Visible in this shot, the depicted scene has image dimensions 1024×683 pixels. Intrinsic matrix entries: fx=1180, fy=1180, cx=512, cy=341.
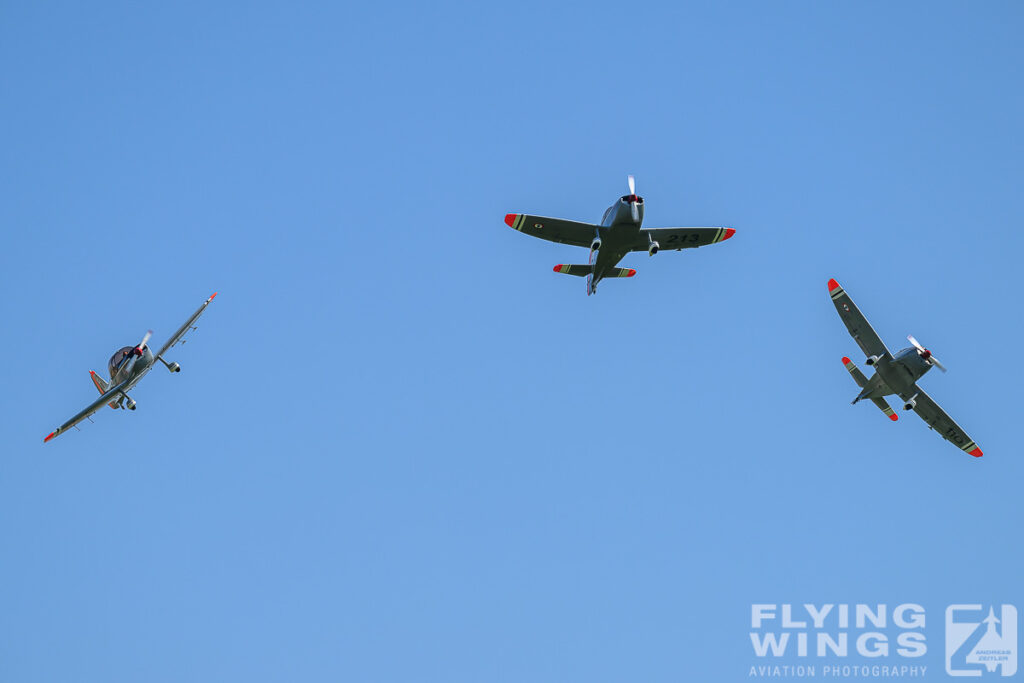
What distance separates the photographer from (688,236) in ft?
233

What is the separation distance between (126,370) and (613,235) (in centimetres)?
2818

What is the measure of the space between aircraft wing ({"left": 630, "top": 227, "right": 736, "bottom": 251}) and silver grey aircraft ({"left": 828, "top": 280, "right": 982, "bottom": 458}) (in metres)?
7.11

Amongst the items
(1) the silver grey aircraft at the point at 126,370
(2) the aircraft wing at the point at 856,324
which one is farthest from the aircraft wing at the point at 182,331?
(2) the aircraft wing at the point at 856,324

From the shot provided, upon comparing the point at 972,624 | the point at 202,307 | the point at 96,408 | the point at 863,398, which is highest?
the point at 863,398

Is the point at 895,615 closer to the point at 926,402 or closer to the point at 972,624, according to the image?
the point at 972,624

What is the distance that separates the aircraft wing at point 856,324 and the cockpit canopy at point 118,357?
4094cm

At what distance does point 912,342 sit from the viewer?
220 ft

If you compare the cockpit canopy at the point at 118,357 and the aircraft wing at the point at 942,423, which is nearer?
the cockpit canopy at the point at 118,357

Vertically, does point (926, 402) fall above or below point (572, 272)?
above

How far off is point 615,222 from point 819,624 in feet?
94.0

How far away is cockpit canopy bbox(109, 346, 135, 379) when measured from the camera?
65938 mm

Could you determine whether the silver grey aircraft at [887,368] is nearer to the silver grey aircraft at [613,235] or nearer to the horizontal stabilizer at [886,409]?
the horizontal stabilizer at [886,409]

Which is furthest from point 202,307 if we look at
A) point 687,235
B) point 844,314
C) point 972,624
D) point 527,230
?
point 972,624

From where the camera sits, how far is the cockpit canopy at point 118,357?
216ft
